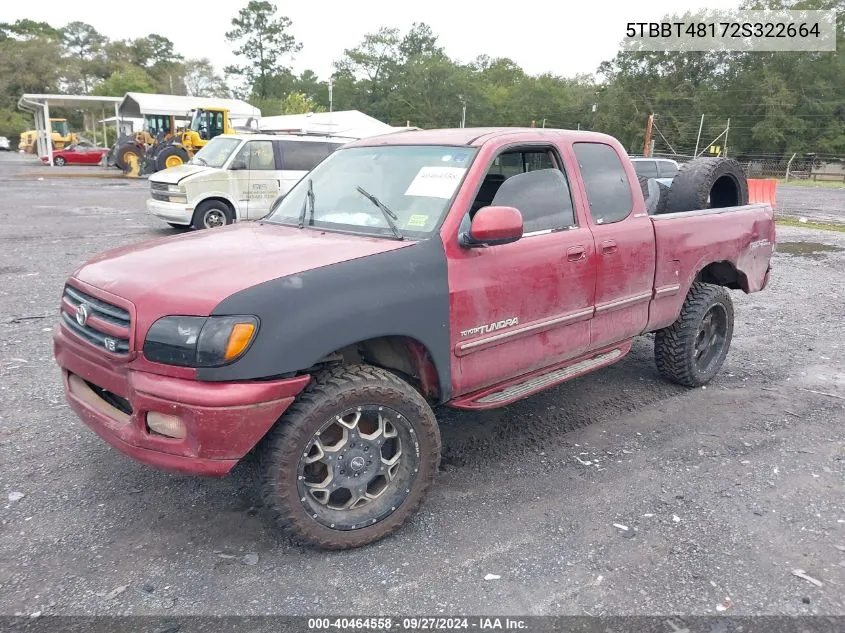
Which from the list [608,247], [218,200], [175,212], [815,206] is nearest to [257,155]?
[218,200]

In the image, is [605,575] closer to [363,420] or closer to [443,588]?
[443,588]

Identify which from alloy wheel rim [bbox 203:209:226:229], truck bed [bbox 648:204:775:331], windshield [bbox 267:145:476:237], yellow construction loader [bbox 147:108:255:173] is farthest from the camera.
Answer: yellow construction loader [bbox 147:108:255:173]

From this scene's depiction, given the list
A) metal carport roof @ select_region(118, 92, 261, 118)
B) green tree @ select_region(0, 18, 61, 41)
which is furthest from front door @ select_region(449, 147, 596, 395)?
green tree @ select_region(0, 18, 61, 41)

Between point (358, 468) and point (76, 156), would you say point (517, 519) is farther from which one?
point (76, 156)

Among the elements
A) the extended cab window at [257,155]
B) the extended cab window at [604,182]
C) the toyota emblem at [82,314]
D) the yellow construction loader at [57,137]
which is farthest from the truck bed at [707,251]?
the yellow construction loader at [57,137]

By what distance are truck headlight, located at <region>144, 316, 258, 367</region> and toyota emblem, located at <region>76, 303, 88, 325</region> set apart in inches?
21.7

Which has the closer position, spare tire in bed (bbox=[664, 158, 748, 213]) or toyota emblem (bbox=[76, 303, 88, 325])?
toyota emblem (bbox=[76, 303, 88, 325])

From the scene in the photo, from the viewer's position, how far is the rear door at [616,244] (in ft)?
13.6

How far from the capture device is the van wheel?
12.1 m

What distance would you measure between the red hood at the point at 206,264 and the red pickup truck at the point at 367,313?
0.01m

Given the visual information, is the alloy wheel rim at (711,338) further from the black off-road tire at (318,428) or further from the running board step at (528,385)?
the black off-road tire at (318,428)

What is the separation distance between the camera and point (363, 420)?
3141 millimetres

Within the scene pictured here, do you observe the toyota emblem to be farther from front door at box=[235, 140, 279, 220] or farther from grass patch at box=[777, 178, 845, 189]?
grass patch at box=[777, 178, 845, 189]

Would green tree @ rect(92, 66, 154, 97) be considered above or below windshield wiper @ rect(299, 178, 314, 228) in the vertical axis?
above
